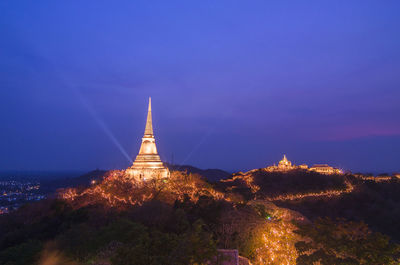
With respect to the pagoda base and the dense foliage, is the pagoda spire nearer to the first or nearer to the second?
the pagoda base

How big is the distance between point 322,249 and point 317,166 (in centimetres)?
3206

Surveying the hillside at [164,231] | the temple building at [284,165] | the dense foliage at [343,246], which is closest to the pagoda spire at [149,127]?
the hillside at [164,231]

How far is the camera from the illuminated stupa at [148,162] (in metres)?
23.3

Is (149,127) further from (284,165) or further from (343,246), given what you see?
(284,165)

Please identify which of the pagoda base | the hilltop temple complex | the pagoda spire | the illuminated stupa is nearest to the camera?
the pagoda base

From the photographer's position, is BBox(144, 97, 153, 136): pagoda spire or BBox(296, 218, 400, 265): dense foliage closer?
BBox(296, 218, 400, 265): dense foliage

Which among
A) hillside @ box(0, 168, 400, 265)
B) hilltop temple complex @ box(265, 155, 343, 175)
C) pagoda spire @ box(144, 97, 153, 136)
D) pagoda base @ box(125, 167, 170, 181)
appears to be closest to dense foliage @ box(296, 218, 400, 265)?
hillside @ box(0, 168, 400, 265)

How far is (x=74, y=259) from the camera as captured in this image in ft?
34.3

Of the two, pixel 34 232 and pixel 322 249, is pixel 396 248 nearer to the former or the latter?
pixel 322 249

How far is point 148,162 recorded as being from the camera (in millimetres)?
24109

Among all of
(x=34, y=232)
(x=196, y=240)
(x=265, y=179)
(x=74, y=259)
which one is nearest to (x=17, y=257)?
(x=74, y=259)

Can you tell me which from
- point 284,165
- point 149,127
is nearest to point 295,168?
point 284,165

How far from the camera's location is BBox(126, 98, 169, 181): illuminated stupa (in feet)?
76.5

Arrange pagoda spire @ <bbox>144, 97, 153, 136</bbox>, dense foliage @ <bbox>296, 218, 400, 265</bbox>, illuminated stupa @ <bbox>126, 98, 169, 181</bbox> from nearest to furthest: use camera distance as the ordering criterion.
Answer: dense foliage @ <bbox>296, 218, 400, 265</bbox>, illuminated stupa @ <bbox>126, 98, 169, 181</bbox>, pagoda spire @ <bbox>144, 97, 153, 136</bbox>
